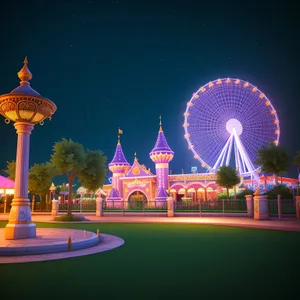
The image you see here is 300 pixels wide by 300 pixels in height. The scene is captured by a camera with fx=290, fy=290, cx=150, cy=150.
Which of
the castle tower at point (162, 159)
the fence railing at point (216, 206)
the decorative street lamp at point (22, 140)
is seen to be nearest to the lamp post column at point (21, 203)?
the decorative street lamp at point (22, 140)

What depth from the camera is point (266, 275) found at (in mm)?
5895

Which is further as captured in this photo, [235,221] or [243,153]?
[243,153]

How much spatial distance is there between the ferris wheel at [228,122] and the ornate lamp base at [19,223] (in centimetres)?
2754

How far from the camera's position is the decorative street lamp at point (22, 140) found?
33.6ft

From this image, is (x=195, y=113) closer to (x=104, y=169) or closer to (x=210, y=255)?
(x=104, y=169)

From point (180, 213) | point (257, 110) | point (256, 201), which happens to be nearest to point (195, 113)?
point (257, 110)

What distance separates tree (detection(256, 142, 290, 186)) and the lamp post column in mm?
24099

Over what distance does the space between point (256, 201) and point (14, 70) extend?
65599mm

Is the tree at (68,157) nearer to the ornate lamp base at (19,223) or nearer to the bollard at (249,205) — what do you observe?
the ornate lamp base at (19,223)

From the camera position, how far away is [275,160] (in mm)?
28516

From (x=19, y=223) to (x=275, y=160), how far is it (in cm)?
2499

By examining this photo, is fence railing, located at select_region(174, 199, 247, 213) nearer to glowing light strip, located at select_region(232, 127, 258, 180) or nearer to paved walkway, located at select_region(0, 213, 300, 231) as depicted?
paved walkway, located at select_region(0, 213, 300, 231)

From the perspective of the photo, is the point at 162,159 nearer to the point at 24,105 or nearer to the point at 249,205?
the point at 249,205

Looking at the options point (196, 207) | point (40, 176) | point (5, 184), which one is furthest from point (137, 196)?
point (196, 207)
